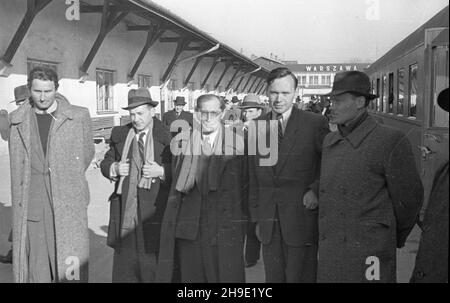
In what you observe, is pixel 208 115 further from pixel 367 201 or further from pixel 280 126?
pixel 367 201

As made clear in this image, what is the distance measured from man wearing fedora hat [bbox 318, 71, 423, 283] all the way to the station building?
7.00 feet

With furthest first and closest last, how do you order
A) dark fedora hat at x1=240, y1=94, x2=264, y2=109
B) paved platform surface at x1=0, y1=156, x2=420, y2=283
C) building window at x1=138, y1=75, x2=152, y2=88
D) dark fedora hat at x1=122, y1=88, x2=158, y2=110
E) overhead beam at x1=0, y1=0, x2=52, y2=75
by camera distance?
overhead beam at x1=0, y1=0, x2=52, y2=75 < building window at x1=138, y1=75, x2=152, y2=88 < dark fedora hat at x1=240, y1=94, x2=264, y2=109 < paved platform surface at x1=0, y1=156, x2=420, y2=283 < dark fedora hat at x1=122, y1=88, x2=158, y2=110

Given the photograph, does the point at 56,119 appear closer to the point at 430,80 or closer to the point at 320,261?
the point at 320,261

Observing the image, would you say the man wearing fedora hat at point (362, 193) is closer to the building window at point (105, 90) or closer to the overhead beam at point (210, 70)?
the overhead beam at point (210, 70)

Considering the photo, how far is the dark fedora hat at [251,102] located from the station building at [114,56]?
0.98 ft

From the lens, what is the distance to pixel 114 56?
5.61m

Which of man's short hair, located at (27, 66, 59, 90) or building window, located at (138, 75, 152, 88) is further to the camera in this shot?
building window, located at (138, 75, 152, 88)

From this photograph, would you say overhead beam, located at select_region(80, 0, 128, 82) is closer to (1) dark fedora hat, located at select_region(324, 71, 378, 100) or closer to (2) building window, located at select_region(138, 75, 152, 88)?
(2) building window, located at select_region(138, 75, 152, 88)

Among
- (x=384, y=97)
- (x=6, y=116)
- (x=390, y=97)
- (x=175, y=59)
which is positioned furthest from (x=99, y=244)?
(x=384, y=97)

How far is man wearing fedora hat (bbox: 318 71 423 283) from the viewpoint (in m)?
2.27

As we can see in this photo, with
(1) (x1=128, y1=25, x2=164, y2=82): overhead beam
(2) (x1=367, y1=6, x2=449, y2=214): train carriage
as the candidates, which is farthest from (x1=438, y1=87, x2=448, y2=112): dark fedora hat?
(1) (x1=128, y1=25, x2=164, y2=82): overhead beam

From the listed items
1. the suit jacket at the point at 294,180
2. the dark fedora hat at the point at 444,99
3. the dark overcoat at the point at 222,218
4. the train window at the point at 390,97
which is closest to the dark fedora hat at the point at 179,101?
the dark overcoat at the point at 222,218

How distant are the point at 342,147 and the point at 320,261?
2.05 ft

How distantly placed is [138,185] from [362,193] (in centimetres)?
141
